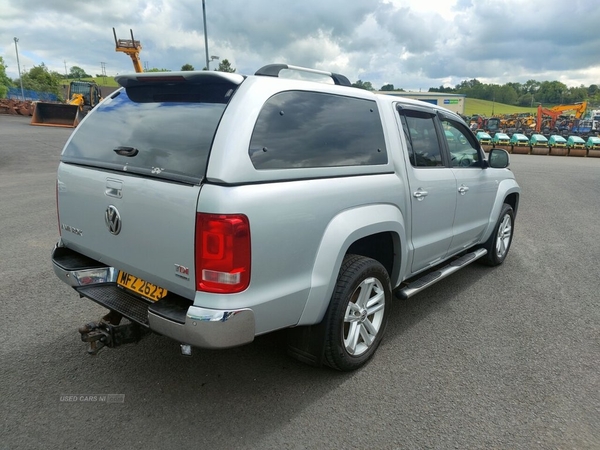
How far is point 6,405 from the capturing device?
263cm

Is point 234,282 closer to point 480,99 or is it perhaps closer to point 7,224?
point 7,224

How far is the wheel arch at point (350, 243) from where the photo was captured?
2.65m

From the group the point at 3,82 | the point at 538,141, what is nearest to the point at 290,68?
the point at 538,141

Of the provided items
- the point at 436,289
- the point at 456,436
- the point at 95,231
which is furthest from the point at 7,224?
the point at 456,436

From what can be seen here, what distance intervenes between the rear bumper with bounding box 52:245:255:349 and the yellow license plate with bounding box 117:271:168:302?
0.15 feet

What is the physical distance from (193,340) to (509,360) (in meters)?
2.42

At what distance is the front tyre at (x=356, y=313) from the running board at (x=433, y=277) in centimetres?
30

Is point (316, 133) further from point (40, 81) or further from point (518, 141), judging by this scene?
point (40, 81)

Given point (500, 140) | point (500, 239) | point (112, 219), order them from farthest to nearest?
point (500, 140)
point (500, 239)
point (112, 219)

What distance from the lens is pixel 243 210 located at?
221 centimetres

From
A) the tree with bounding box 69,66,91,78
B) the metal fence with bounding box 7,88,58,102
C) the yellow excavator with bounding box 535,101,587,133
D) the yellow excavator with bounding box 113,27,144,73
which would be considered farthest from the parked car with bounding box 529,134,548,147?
the tree with bounding box 69,66,91,78

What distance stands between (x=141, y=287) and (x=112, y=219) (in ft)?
1.51

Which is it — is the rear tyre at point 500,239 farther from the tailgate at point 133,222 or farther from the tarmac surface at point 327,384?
the tailgate at point 133,222

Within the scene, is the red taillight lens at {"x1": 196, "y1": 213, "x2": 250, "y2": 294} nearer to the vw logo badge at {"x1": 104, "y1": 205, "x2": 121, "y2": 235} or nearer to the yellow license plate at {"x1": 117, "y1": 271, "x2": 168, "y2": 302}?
the yellow license plate at {"x1": 117, "y1": 271, "x2": 168, "y2": 302}
